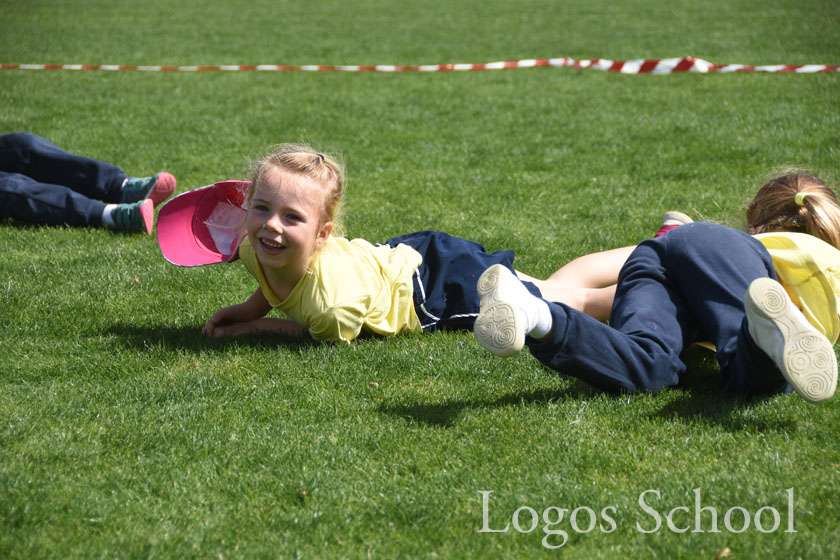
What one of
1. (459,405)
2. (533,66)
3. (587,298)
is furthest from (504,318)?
(533,66)

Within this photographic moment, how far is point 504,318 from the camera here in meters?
3.11

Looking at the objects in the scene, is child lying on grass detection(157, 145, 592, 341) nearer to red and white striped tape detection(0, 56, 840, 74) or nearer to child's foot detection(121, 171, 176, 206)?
child's foot detection(121, 171, 176, 206)

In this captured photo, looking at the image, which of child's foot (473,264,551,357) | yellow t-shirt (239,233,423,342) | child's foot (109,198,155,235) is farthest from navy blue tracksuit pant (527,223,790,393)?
child's foot (109,198,155,235)

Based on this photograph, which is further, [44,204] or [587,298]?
[44,204]

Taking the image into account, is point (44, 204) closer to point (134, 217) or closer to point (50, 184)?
point (50, 184)

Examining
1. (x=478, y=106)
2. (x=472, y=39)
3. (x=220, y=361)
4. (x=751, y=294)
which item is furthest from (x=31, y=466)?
(x=472, y=39)

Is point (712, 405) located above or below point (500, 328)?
below

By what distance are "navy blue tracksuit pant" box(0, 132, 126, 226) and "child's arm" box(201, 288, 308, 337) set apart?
2.34 metres

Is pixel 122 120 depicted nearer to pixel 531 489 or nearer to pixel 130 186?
pixel 130 186

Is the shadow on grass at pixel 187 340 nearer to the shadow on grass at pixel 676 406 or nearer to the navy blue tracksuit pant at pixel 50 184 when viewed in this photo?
the shadow on grass at pixel 676 406

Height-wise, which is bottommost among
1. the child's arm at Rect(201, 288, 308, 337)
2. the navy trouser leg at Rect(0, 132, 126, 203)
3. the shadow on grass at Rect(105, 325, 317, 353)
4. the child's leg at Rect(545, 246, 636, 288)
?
the shadow on grass at Rect(105, 325, 317, 353)

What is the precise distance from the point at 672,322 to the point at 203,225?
2.69m

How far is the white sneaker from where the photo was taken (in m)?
3.09

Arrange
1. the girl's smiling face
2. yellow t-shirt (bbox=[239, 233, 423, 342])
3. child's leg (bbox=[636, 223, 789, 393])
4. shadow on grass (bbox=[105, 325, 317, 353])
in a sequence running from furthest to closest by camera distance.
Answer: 1. shadow on grass (bbox=[105, 325, 317, 353])
2. yellow t-shirt (bbox=[239, 233, 423, 342])
3. the girl's smiling face
4. child's leg (bbox=[636, 223, 789, 393])
